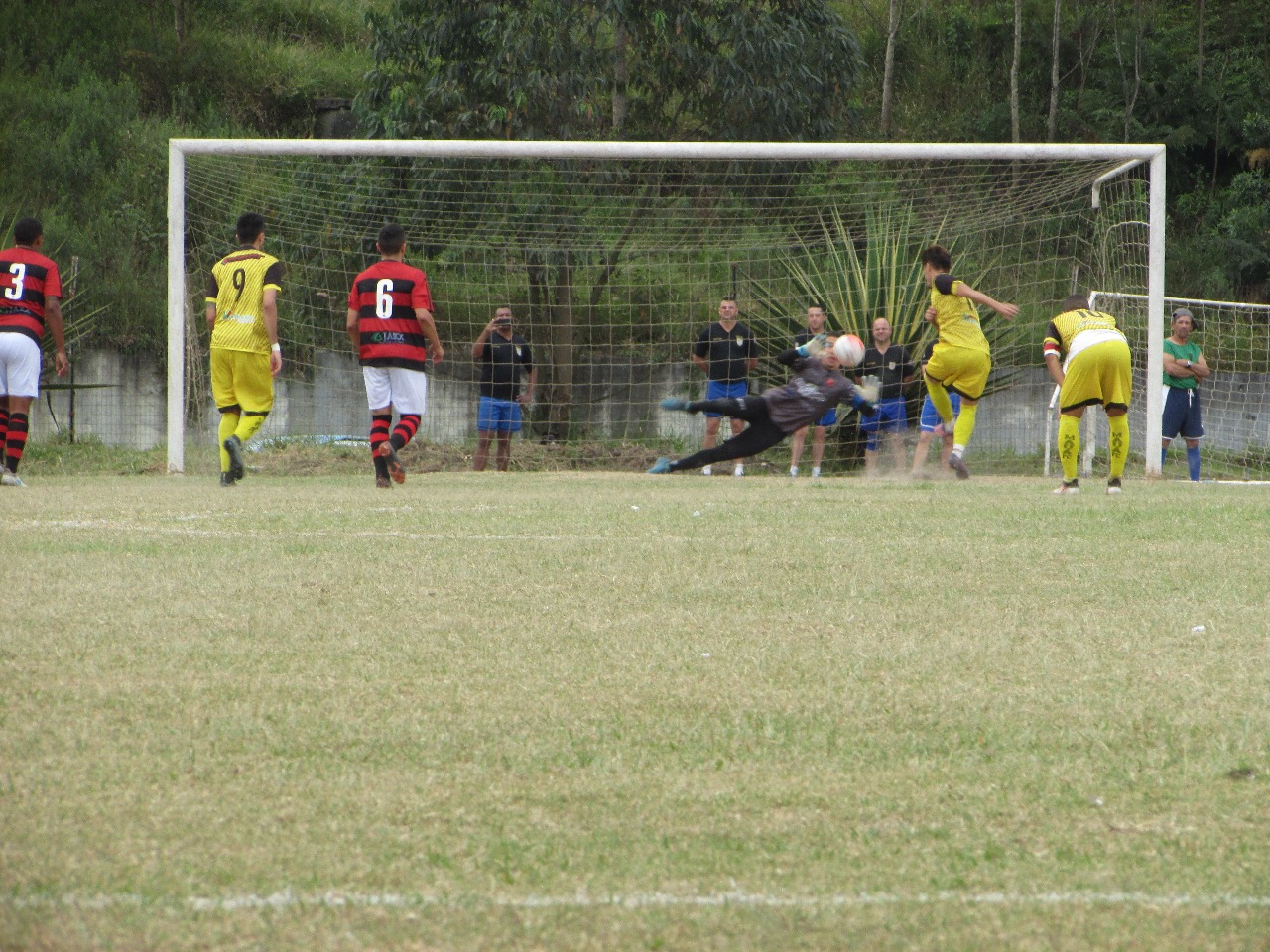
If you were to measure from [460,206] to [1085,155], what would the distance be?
7.07 m

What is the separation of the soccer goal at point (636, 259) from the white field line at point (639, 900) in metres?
13.1

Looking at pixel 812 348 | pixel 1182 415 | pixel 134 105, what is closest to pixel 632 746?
pixel 812 348

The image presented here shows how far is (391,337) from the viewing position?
11109mm

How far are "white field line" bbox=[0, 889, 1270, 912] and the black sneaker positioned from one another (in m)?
8.79

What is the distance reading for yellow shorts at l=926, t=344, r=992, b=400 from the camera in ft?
38.7

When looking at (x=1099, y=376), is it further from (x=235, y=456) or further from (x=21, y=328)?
(x=21, y=328)

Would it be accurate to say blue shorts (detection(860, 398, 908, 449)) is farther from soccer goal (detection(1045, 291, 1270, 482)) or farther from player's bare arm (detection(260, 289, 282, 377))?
player's bare arm (detection(260, 289, 282, 377))

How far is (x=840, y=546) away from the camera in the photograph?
7012mm

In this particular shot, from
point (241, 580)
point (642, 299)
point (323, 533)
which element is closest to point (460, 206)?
point (642, 299)

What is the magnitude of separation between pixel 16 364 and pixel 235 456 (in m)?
2.03

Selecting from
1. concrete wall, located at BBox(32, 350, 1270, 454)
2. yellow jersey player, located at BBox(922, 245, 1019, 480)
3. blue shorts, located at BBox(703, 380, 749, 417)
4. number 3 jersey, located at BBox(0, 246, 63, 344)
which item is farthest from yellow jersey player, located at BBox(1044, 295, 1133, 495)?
number 3 jersey, located at BBox(0, 246, 63, 344)

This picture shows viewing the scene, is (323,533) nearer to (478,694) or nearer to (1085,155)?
(478,694)

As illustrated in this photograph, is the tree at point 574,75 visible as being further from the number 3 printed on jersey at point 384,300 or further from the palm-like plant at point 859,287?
the number 3 printed on jersey at point 384,300

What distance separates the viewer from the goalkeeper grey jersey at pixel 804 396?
8516 millimetres
